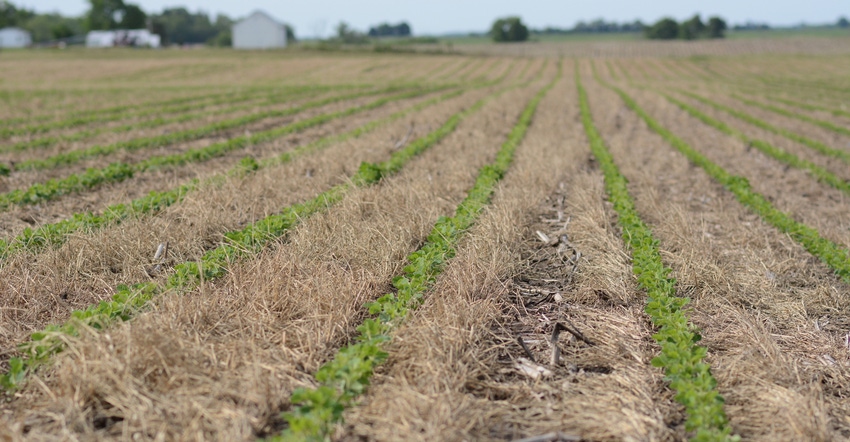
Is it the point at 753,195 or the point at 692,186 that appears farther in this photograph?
the point at 692,186

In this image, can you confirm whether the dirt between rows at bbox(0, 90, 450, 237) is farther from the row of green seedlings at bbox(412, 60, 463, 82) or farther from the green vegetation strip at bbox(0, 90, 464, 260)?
the row of green seedlings at bbox(412, 60, 463, 82)

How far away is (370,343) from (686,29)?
12125 centimetres

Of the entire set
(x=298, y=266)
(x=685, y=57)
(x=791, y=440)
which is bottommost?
(x=791, y=440)

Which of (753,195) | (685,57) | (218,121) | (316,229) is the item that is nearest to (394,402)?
(316,229)

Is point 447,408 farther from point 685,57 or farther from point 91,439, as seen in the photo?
point 685,57

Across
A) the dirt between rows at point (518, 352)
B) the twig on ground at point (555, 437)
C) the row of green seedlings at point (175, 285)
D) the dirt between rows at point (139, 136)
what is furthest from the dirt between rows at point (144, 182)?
the twig on ground at point (555, 437)

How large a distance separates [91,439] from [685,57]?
6882 cm

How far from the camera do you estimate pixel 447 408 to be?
3.18 m

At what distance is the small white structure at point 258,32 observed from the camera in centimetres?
8219

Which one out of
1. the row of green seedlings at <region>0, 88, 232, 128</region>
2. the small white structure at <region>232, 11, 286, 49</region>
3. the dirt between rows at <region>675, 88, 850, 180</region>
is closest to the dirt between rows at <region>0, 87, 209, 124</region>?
the row of green seedlings at <region>0, 88, 232, 128</region>

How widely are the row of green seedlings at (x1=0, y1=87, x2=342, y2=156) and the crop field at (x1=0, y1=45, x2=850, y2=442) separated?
25.6 inches

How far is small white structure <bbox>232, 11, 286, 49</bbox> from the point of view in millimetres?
82188

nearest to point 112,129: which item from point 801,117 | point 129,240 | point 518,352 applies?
point 129,240

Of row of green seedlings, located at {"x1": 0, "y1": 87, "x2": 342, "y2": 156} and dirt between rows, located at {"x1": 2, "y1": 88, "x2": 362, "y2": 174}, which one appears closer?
dirt between rows, located at {"x1": 2, "y1": 88, "x2": 362, "y2": 174}
